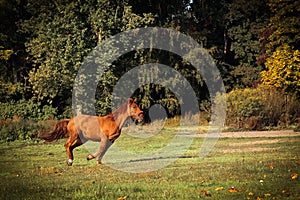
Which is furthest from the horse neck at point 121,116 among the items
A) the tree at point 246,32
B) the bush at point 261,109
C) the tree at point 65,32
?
the tree at point 246,32

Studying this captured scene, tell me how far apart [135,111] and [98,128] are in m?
1.33

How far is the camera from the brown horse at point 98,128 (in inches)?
619

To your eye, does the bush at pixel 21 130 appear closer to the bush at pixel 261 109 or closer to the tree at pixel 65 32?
the tree at pixel 65 32

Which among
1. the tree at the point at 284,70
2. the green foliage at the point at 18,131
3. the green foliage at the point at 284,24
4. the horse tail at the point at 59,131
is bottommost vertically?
the green foliage at the point at 18,131

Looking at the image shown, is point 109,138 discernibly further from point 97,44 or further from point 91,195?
point 97,44

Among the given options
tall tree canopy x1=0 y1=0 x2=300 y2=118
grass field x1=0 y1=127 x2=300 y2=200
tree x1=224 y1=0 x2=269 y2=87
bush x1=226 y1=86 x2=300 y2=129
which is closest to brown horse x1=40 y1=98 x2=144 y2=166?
grass field x1=0 y1=127 x2=300 y2=200

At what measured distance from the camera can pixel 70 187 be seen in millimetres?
→ 11188

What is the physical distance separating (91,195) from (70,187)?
4.50 feet

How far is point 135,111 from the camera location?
1562 centimetres

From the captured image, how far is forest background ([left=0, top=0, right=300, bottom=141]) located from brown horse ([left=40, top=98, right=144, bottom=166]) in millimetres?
14100

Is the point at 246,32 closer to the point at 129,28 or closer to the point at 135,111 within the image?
the point at 129,28

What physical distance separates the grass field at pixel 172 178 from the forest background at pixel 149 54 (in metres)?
14.0

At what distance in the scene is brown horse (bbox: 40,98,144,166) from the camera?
619 inches

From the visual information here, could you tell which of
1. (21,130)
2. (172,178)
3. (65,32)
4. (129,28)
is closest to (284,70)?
(129,28)
